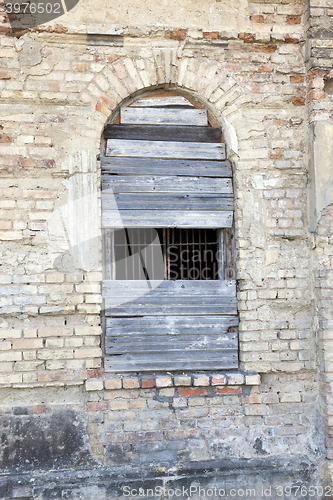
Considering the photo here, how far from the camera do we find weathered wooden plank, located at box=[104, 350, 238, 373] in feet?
10.8

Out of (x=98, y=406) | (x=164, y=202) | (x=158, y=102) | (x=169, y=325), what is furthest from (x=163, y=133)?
(x=98, y=406)

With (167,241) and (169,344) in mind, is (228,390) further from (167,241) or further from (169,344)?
(167,241)

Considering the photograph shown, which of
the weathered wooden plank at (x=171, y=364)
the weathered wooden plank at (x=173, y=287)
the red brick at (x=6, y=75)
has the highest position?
the red brick at (x=6, y=75)

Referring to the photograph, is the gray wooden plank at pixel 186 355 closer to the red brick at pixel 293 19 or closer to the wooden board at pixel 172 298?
the wooden board at pixel 172 298

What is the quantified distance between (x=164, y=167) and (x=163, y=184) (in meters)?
0.15

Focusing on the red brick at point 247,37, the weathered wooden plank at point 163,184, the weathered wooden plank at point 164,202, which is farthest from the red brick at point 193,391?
the red brick at point 247,37

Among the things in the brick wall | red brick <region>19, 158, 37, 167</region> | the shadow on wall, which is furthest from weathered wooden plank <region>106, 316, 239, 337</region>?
red brick <region>19, 158, 37, 167</region>

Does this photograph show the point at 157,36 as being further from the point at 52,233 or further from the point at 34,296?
the point at 34,296

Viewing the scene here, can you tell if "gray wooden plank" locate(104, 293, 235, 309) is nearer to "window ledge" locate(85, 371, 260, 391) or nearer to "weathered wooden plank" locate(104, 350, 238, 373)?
"weathered wooden plank" locate(104, 350, 238, 373)

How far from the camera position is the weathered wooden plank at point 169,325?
11.0ft

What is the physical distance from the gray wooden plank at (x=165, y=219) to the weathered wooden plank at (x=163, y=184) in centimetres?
18

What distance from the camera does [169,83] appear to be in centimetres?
352

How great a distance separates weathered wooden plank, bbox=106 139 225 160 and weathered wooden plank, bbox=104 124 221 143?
0.17 feet

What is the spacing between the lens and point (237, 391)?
3.37 metres
